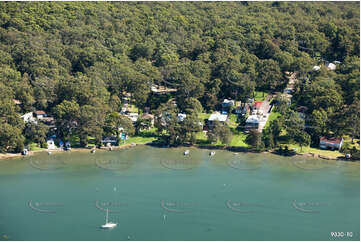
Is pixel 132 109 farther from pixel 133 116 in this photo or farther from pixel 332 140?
pixel 332 140

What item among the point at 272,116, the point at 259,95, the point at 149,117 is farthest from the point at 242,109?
the point at 149,117

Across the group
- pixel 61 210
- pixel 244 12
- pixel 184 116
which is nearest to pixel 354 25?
pixel 244 12

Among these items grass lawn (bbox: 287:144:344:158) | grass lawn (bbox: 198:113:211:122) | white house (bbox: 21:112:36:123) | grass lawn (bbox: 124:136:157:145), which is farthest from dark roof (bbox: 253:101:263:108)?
white house (bbox: 21:112:36:123)

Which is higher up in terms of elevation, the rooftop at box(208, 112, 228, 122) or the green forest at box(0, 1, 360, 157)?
the green forest at box(0, 1, 360, 157)

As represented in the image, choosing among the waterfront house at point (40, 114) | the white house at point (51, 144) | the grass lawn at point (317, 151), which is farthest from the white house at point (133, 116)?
the grass lawn at point (317, 151)

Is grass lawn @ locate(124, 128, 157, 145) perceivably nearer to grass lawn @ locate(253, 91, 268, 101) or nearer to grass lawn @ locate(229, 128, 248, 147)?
grass lawn @ locate(229, 128, 248, 147)

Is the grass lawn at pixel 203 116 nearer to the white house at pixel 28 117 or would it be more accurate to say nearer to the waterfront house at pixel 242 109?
the waterfront house at pixel 242 109
